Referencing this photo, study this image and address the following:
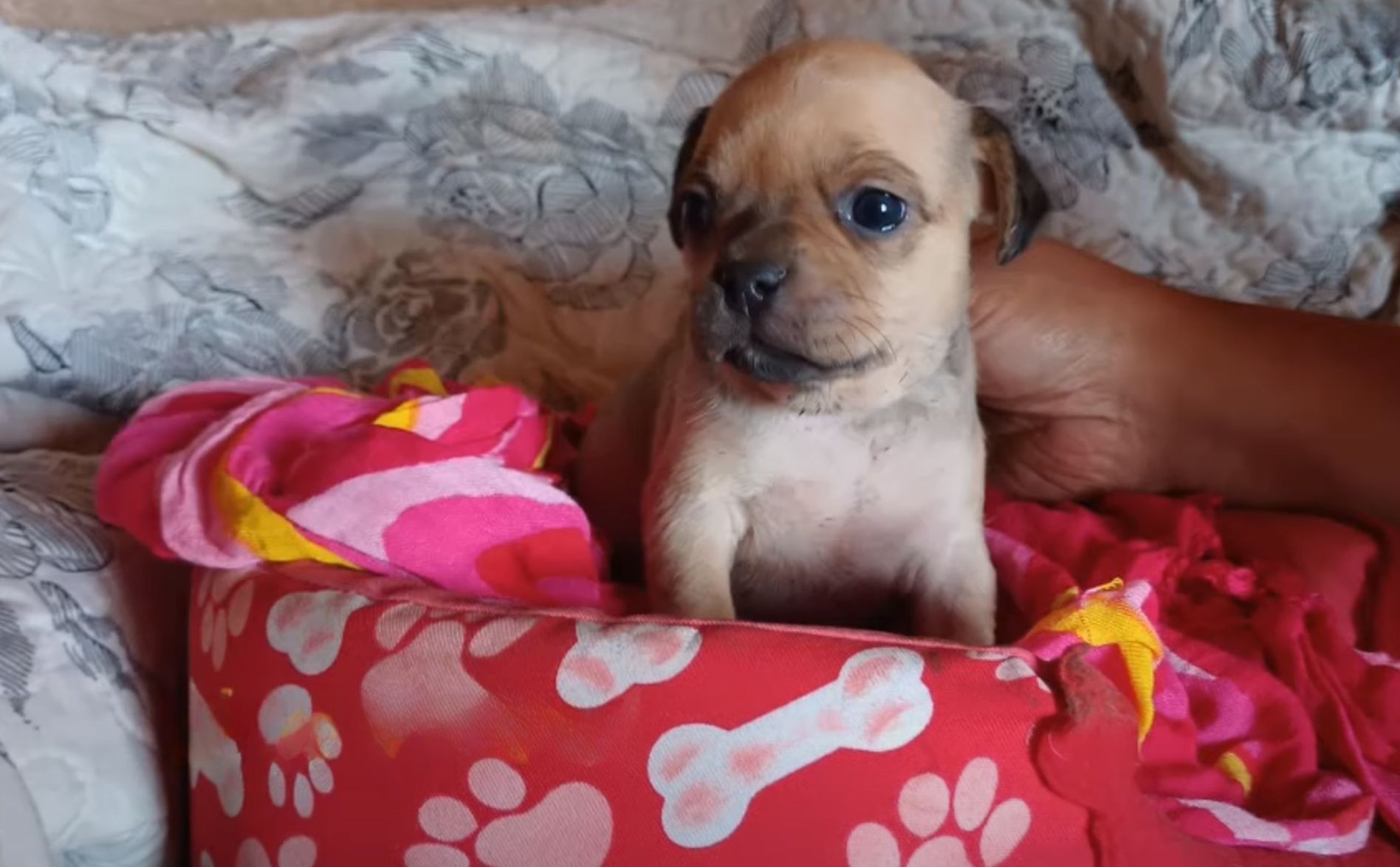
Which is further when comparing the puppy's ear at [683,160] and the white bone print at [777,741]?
the puppy's ear at [683,160]

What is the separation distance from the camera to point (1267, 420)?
59.8 inches

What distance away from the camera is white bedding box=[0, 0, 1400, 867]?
1.76 metres

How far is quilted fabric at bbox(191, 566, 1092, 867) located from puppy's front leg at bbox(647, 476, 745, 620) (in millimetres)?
177

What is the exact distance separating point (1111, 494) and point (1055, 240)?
33cm

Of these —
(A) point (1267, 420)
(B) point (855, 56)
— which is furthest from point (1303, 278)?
(B) point (855, 56)

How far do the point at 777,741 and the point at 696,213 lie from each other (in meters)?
0.49

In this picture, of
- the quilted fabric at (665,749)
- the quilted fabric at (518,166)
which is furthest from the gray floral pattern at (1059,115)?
the quilted fabric at (665,749)

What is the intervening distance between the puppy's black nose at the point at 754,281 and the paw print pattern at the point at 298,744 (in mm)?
483

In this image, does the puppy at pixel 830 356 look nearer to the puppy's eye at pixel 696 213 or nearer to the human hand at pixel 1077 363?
the puppy's eye at pixel 696 213

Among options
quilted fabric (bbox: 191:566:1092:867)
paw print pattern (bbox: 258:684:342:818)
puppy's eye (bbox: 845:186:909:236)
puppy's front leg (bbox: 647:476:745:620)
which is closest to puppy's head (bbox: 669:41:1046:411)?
puppy's eye (bbox: 845:186:909:236)

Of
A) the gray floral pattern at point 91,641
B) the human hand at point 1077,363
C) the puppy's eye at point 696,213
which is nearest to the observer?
the puppy's eye at point 696,213

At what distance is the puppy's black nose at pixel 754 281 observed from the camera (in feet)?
3.36

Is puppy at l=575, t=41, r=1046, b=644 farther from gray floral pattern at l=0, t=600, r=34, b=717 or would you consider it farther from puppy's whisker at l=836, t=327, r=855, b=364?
gray floral pattern at l=0, t=600, r=34, b=717

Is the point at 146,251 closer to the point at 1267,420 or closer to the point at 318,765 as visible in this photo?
the point at 318,765
